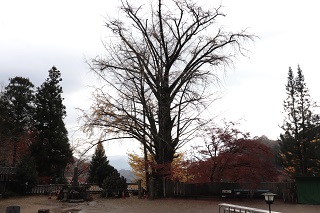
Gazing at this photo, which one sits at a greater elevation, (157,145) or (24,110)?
(24,110)

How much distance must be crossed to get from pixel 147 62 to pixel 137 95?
2700 millimetres

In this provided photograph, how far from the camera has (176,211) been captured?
48.6 feet

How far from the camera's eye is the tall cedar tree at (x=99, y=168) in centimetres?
3259

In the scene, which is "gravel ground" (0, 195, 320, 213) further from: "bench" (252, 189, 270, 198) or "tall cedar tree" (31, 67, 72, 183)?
"tall cedar tree" (31, 67, 72, 183)

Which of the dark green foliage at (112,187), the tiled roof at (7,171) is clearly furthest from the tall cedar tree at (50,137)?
the dark green foliage at (112,187)

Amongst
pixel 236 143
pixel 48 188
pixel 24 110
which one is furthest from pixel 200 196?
pixel 24 110

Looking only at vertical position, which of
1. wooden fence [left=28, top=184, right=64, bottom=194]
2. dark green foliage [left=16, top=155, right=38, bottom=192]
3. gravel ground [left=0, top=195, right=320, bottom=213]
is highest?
dark green foliage [left=16, top=155, right=38, bottom=192]

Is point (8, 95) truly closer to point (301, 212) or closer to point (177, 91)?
point (177, 91)

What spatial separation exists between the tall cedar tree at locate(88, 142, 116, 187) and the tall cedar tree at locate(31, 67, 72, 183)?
3.18 m

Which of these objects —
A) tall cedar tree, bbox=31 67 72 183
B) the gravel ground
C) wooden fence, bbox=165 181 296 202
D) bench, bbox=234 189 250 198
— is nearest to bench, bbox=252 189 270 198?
wooden fence, bbox=165 181 296 202

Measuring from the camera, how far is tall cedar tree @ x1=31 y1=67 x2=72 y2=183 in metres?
32.4

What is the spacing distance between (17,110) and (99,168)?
1301 centimetres

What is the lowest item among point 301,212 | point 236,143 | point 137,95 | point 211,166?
point 301,212

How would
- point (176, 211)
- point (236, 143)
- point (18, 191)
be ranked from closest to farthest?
point (176, 211) → point (236, 143) → point (18, 191)
